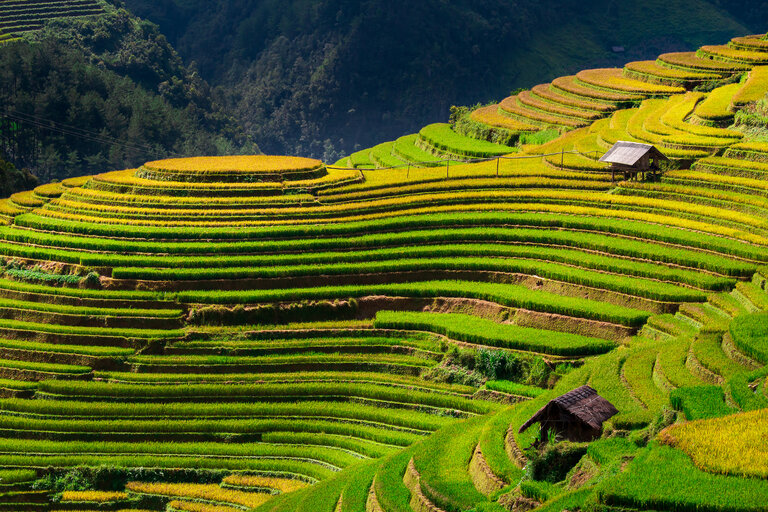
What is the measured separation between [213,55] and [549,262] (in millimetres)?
105735

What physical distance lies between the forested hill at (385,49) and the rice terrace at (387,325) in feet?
251

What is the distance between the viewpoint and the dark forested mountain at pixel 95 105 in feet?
233

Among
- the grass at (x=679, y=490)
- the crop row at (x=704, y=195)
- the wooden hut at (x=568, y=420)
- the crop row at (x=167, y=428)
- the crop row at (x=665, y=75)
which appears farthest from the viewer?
the crop row at (x=665, y=75)

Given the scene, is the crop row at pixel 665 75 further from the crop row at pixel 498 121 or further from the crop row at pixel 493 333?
the crop row at pixel 493 333

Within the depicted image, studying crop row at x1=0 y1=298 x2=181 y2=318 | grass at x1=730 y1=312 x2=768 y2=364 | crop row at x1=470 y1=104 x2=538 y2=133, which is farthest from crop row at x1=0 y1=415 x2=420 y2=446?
crop row at x1=470 y1=104 x2=538 y2=133

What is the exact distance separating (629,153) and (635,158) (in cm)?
47

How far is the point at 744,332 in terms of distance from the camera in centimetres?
2262

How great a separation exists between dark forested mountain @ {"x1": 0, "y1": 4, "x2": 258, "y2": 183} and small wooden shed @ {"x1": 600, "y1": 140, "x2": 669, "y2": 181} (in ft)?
134

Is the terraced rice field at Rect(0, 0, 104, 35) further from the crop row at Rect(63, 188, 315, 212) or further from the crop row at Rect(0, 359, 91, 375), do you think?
the crop row at Rect(0, 359, 91, 375)

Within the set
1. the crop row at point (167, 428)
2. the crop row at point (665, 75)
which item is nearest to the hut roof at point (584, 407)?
the crop row at point (167, 428)

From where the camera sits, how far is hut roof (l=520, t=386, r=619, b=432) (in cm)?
1981

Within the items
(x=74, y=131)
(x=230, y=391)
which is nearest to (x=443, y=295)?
(x=230, y=391)

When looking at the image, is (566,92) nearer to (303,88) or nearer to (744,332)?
(744,332)

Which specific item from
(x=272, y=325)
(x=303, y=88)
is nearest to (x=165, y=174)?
(x=272, y=325)
